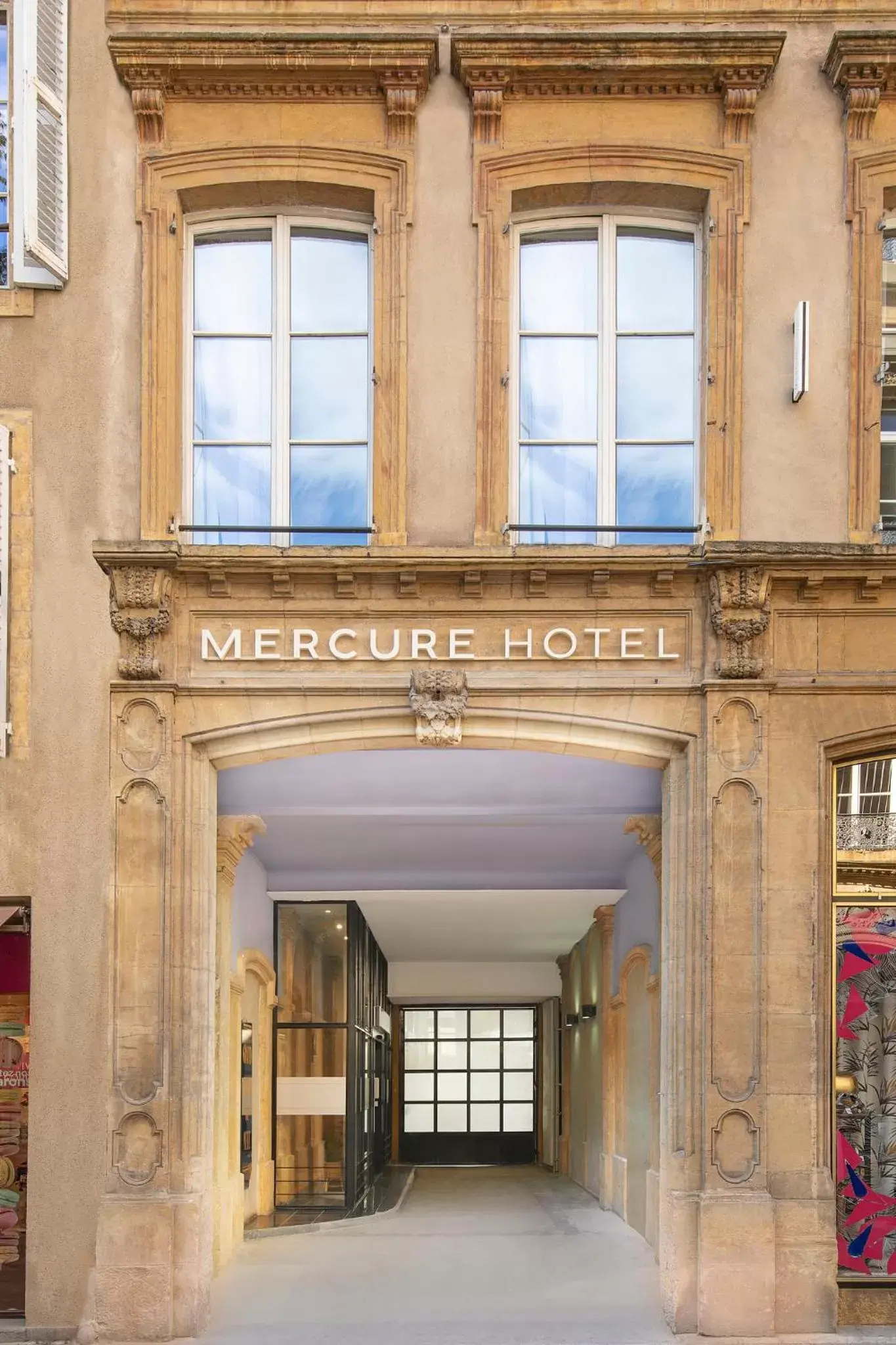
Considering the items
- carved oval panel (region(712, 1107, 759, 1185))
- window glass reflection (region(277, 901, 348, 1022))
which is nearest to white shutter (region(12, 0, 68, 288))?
carved oval panel (region(712, 1107, 759, 1185))

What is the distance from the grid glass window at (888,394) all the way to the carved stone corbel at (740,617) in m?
1.27

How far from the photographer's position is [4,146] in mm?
10648

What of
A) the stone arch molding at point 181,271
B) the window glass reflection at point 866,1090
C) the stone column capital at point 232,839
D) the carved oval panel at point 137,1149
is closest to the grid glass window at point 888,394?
the window glass reflection at point 866,1090

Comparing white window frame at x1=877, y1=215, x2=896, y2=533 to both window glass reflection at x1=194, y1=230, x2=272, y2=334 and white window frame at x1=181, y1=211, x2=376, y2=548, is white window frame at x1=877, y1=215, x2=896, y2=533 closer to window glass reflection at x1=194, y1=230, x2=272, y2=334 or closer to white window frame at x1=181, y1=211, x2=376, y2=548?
white window frame at x1=181, y1=211, x2=376, y2=548

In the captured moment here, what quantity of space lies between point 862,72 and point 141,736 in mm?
7086

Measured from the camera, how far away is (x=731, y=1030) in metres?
9.70

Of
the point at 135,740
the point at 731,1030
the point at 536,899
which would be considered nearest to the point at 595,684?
the point at 731,1030

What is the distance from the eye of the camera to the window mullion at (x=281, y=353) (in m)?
10.6

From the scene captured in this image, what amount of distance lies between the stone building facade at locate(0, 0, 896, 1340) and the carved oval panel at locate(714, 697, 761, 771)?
0.03m

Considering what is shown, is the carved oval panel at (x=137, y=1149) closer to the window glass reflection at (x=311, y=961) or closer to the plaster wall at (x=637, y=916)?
the plaster wall at (x=637, y=916)

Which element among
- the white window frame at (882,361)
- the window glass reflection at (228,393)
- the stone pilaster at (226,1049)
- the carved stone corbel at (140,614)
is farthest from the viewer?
the stone pilaster at (226,1049)

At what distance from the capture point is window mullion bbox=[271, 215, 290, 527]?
10617 mm

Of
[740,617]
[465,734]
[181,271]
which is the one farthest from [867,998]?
[181,271]

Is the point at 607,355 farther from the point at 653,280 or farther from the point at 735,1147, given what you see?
the point at 735,1147
